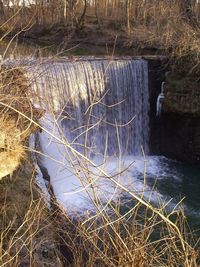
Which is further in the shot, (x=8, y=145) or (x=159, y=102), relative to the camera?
(x=159, y=102)

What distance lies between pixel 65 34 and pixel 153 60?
8.00 m

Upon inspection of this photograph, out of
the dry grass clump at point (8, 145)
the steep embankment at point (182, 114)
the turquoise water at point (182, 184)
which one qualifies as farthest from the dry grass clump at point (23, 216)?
the steep embankment at point (182, 114)

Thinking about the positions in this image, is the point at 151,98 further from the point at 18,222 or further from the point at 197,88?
the point at 18,222

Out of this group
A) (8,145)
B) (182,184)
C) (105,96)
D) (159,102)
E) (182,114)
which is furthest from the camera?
(105,96)

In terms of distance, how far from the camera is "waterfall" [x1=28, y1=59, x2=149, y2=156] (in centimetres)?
1167

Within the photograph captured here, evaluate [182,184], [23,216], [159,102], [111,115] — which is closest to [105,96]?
[111,115]

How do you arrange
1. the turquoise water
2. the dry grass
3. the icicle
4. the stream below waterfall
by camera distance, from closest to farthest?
the dry grass
the turquoise water
the stream below waterfall
the icicle

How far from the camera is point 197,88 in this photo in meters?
11.9

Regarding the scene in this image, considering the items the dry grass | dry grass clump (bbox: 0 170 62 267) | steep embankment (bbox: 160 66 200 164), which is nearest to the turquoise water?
steep embankment (bbox: 160 66 200 164)

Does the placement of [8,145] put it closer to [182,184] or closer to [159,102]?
[182,184]

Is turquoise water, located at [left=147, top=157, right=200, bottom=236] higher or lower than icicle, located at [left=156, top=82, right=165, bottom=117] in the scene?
lower

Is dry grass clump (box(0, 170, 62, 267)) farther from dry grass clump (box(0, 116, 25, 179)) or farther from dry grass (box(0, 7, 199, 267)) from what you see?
dry grass clump (box(0, 116, 25, 179))

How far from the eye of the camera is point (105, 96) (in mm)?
12594

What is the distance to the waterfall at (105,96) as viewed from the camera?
1167 centimetres
